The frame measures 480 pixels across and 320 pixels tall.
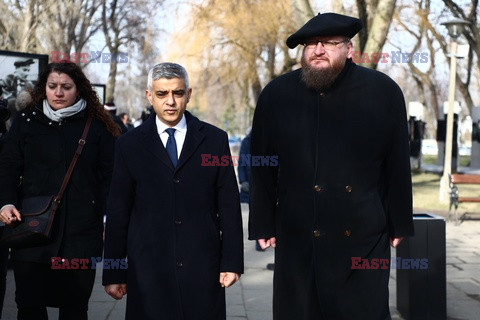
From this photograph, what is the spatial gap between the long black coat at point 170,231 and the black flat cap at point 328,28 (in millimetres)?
716

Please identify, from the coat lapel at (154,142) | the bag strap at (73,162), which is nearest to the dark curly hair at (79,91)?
the bag strap at (73,162)

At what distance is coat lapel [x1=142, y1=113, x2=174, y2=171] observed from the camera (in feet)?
11.8

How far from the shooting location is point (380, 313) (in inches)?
143

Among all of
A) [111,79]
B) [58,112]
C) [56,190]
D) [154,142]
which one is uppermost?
[111,79]

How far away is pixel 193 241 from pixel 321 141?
798mm

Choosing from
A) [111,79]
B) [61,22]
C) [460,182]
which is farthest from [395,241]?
[111,79]

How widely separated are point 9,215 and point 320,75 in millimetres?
1897

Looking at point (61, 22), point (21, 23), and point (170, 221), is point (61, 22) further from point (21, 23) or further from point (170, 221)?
point (170, 221)

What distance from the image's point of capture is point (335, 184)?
141 inches

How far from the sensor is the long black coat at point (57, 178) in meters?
4.20

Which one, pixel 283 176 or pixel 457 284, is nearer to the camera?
pixel 283 176

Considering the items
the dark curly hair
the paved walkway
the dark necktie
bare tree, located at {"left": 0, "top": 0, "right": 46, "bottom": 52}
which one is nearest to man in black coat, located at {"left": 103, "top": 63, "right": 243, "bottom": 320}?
the dark necktie

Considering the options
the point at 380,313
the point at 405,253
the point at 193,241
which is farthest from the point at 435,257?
the point at 193,241

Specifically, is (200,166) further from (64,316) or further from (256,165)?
(64,316)
